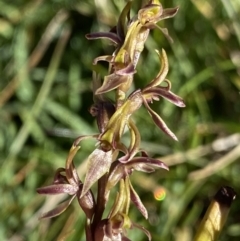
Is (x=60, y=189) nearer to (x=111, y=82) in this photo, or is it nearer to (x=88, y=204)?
(x=88, y=204)

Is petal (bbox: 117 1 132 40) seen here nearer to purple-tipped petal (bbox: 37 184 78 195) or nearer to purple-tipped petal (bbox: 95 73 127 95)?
purple-tipped petal (bbox: 95 73 127 95)

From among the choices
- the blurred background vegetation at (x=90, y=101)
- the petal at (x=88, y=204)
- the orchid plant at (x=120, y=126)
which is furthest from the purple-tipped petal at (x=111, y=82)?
the blurred background vegetation at (x=90, y=101)

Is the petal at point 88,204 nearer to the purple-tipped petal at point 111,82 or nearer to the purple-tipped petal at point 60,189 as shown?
the purple-tipped petal at point 60,189

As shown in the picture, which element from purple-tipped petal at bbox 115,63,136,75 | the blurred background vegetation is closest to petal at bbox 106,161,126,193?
purple-tipped petal at bbox 115,63,136,75

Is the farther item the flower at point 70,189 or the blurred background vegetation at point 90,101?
the blurred background vegetation at point 90,101

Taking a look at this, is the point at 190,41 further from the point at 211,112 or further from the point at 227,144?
the point at 227,144

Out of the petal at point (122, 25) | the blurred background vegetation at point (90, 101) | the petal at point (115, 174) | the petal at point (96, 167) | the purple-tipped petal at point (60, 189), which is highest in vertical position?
the petal at point (122, 25)
